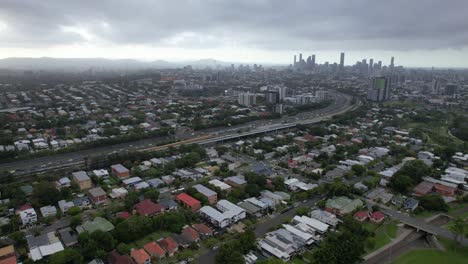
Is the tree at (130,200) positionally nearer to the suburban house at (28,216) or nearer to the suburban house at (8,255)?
the suburban house at (28,216)

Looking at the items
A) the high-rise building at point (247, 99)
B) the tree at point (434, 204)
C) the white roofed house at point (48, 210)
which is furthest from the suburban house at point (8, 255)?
the high-rise building at point (247, 99)

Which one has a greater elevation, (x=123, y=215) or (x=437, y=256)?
(x=123, y=215)

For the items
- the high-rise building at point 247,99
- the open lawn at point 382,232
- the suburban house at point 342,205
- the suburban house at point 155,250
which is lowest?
the open lawn at point 382,232

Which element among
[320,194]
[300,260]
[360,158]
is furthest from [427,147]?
[300,260]

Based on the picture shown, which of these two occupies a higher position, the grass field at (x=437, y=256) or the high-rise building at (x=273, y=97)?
the high-rise building at (x=273, y=97)

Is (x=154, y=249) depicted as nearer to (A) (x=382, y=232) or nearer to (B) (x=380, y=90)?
(A) (x=382, y=232)

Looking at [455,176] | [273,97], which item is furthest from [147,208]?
[273,97]

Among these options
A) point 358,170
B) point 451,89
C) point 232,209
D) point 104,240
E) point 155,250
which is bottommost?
point 155,250
